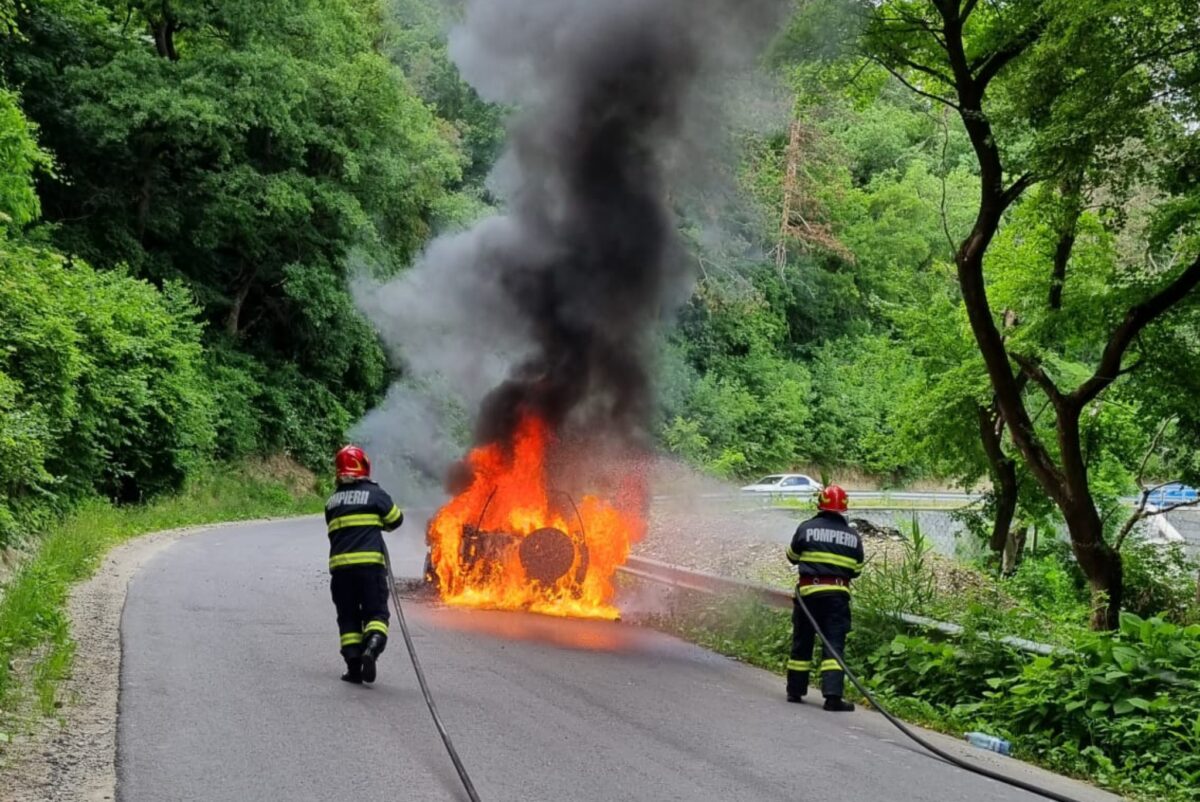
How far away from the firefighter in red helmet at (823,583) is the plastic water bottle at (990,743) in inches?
37.3

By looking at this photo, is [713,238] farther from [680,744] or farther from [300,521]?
[680,744]

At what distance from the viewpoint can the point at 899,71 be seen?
1338 cm

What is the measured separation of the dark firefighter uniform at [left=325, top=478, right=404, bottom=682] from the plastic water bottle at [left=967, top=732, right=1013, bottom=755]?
3857 millimetres

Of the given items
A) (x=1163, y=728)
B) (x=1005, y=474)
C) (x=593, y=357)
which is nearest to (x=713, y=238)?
(x=1005, y=474)

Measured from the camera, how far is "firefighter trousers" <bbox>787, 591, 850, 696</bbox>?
7887 mm

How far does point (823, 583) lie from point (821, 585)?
22 millimetres

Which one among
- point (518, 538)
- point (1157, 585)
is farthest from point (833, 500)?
point (1157, 585)

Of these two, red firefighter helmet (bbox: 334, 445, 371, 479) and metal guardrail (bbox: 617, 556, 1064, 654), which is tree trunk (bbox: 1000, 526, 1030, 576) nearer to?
metal guardrail (bbox: 617, 556, 1064, 654)

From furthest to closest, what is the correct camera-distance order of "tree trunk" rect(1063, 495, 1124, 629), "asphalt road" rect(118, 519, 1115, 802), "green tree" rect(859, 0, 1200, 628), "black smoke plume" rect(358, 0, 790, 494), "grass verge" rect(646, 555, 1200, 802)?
1. "black smoke plume" rect(358, 0, 790, 494)
2. "tree trunk" rect(1063, 495, 1124, 629)
3. "green tree" rect(859, 0, 1200, 628)
4. "grass verge" rect(646, 555, 1200, 802)
5. "asphalt road" rect(118, 519, 1115, 802)

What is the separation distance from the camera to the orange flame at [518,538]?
11391 mm

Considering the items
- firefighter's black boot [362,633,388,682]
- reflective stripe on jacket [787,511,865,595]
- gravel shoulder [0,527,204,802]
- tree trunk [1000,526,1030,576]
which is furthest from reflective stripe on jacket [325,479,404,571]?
tree trunk [1000,526,1030,576]

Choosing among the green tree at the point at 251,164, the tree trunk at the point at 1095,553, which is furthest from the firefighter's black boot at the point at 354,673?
the green tree at the point at 251,164

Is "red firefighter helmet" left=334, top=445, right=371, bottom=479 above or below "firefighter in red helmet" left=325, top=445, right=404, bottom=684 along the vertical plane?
above

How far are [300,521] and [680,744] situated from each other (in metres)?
19.8
